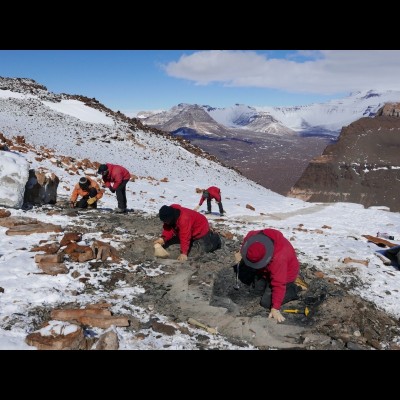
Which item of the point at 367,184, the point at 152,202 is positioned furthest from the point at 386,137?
the point at 152,202

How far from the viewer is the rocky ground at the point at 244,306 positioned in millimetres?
4629

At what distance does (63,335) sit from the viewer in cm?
371

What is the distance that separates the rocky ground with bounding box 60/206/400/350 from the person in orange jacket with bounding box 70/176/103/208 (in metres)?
2.92

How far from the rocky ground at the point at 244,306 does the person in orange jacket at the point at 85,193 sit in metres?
2.92

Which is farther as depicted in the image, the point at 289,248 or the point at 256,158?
the point at 256,158

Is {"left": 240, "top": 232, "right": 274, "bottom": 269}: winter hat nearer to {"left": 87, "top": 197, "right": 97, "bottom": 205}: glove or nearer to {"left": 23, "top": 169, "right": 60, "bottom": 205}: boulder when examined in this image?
{"left": 87, "top": 197, "right": 97, "bottom": 205}: glove

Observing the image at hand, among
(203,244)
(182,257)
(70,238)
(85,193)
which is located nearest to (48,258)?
(70,238)

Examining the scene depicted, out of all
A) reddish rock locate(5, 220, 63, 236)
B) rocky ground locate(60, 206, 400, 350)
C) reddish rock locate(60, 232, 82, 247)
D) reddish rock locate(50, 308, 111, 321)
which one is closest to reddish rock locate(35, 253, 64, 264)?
reddish rock locate(60, 232, 82, 247)

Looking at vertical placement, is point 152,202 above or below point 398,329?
above

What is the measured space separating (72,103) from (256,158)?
71.0 meters

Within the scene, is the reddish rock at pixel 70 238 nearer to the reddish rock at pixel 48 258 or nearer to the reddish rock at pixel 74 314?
the reddish rock at pixel 48 258

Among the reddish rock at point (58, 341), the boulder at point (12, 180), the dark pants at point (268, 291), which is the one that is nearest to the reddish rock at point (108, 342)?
the reddish rock at point (58, 341)

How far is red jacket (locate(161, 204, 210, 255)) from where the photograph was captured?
6.41 m
